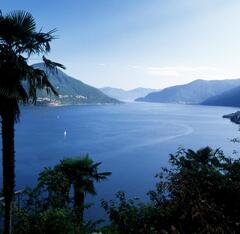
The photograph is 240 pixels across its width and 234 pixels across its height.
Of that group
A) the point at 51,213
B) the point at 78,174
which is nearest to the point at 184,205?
the point at 51,213

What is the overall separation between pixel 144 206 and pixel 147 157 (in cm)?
7793

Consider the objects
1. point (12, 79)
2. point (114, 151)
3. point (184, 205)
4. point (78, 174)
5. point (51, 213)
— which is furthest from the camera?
point (114, 151)

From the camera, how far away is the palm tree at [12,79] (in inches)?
394

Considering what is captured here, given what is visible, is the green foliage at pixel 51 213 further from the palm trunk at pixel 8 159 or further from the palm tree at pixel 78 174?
the palm tree at pixel 78 174

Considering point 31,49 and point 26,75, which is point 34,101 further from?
point 31,49

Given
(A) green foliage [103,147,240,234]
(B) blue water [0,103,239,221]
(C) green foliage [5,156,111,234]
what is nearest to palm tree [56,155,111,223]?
(C) green foliage [5,156,111,234]

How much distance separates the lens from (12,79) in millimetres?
10102

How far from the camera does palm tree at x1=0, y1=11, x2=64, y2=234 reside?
1000 centimetres

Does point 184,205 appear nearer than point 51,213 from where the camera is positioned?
Yes

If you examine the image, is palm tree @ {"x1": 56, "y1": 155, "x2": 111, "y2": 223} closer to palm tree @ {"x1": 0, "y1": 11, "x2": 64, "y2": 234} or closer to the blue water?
palm tree @ {"x1": 0, "y1": 11, "x2": 64, "y2": 234}

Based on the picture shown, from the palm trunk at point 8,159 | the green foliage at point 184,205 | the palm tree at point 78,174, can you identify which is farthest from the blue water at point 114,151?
the palm trunk at point 8,159

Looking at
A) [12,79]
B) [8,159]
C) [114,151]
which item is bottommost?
[114,151]

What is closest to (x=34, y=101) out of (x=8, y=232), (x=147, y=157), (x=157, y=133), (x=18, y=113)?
(x=18, y=113)

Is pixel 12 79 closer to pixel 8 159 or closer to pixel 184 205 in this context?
pixel 8 159
